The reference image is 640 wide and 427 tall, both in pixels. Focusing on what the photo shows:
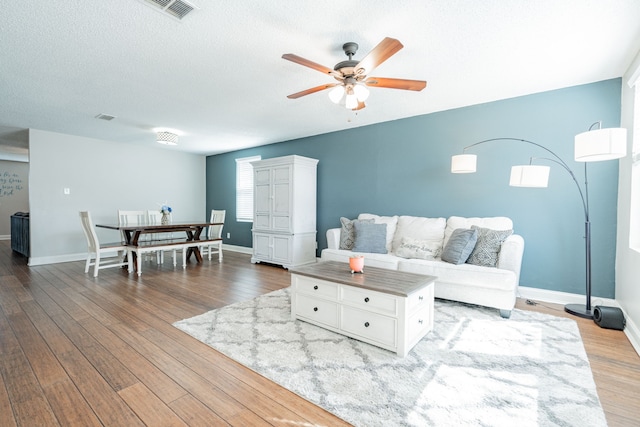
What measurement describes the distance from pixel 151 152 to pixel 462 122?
653 centimetres

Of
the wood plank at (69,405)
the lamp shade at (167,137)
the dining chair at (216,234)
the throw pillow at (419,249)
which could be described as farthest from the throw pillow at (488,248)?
the lamp shade at (167,137)

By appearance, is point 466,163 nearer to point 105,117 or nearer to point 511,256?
point 511,256

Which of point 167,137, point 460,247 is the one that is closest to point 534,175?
point 460,247

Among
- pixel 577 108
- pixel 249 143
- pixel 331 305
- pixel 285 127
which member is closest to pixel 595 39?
pixel 577 108

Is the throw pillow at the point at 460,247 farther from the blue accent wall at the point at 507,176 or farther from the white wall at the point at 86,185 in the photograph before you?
the white wall at the point at 86,185

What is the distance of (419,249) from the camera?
3564 millimetres

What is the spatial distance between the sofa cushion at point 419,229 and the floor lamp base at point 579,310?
4.61ft

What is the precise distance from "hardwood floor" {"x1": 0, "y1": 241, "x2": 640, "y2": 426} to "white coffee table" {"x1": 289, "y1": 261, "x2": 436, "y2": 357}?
79 cm

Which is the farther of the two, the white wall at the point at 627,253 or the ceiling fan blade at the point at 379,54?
the white wall at the point at 627,253

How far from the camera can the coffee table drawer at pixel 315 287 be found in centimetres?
242

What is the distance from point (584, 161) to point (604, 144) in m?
0.42

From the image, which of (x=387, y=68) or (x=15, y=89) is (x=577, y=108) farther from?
(x=15, y=89)

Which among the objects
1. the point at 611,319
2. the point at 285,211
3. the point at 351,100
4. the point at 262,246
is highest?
the point at 351,100

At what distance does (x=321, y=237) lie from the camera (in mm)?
5465
